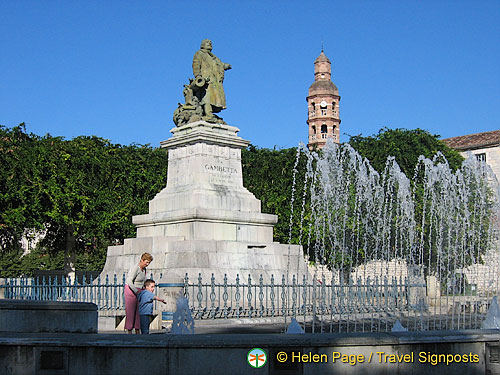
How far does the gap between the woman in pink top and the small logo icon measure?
3676mm

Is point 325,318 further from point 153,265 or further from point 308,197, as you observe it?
point 308,197

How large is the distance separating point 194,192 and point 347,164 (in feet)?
72.8

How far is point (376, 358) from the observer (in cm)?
766

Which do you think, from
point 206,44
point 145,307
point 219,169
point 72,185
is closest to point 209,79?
point 206,44

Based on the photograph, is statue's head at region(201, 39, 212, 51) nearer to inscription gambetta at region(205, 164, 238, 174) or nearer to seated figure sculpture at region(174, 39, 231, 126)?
seated figure sculpture at region(174, 39, 231, 126)

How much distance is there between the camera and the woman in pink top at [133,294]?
35.2ft

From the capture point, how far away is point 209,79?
64.7ft

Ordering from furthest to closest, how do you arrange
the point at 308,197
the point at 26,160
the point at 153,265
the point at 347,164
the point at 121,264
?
the point at 347,164 → the point at 308,197 → the point at 26,160 → the point at 121,264 → the point at 153,265

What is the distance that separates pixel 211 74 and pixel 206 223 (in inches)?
182

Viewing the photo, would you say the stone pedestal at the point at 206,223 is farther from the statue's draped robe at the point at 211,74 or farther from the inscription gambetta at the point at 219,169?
the statue's draped robe at the point at 211,74

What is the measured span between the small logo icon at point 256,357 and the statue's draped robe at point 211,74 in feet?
42.6

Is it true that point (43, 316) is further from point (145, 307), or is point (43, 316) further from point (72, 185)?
point (72, 185)

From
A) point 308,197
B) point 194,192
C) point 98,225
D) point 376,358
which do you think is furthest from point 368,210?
point 376,358

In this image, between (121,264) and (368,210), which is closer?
(121,264)
